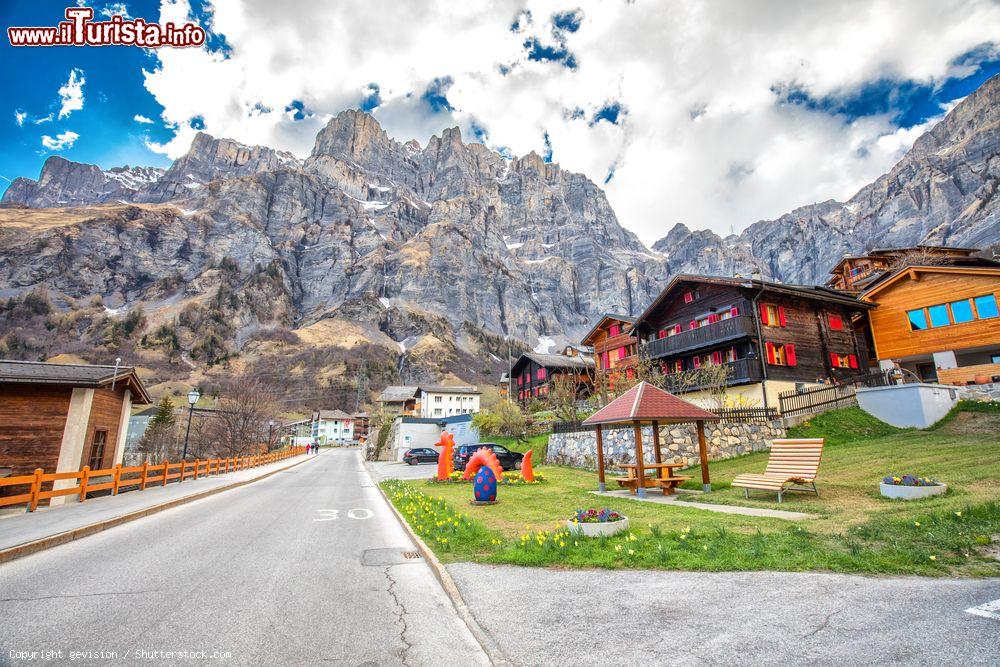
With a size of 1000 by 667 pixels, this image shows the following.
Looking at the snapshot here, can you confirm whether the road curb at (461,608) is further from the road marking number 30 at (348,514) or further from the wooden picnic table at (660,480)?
the wooden picnic table at (660,480)

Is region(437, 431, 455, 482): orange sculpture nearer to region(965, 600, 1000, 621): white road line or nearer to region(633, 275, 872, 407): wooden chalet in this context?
region(633, 275, 872, 407): wooden chalet

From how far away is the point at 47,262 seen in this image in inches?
5576

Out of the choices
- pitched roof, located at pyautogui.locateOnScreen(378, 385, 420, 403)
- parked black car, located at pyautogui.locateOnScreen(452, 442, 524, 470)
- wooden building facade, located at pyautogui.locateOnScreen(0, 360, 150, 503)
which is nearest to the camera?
wooden building facade, located at pyautogui.locateOnScreen(0, 360, 150, 503)

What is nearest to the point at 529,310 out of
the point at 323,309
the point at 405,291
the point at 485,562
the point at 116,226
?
the point at 405,291

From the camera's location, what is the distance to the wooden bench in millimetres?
10750

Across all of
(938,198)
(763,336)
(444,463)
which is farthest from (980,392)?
(938,198)

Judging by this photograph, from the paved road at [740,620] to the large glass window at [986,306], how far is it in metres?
28.0

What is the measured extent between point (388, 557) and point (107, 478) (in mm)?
18679

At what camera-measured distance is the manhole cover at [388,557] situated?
7.62m

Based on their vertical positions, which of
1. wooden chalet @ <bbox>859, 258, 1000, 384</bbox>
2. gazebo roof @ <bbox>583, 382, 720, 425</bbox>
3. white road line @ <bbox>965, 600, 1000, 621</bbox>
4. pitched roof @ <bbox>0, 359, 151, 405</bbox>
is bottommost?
white road line @ <bbox>965, 600, 1000, 621</bbox>

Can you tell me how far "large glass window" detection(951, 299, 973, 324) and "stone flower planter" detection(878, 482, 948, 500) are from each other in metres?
22.9

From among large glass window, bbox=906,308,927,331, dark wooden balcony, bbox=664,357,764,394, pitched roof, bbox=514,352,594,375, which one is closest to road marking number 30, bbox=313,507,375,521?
dark wooden balcony, bbox=664,357,764,394

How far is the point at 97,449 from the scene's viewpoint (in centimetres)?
1917

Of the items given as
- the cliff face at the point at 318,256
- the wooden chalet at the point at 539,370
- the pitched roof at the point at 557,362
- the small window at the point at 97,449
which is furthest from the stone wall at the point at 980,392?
the cliff face at the point at 318,256
